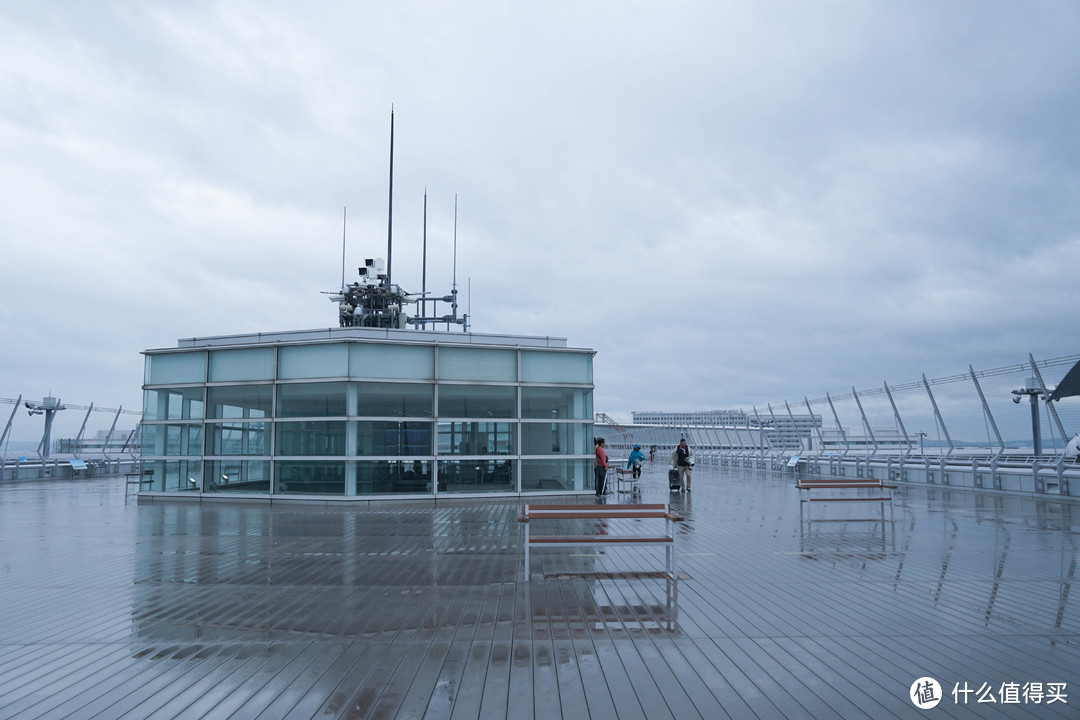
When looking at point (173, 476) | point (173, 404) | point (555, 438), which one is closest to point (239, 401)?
point (173, 404)

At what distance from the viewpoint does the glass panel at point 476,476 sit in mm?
16656

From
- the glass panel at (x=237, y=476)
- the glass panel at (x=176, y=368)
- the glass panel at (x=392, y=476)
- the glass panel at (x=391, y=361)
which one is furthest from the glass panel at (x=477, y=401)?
the glass panel at (x=176, y=368)

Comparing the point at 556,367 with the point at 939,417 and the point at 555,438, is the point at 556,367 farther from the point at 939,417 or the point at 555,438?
the point at 939,417

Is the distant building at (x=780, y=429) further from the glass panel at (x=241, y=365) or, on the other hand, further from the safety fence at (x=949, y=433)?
the glass panel at (x=241, y=365)

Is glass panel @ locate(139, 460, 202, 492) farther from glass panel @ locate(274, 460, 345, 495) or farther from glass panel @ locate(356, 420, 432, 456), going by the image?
glass panel @ locate(356, 420, 432, 456)

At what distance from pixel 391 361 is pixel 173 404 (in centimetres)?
578

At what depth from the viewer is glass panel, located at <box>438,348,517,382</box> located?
16844 millimetres

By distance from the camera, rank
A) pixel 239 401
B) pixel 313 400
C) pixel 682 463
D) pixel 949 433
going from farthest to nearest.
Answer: pixel 949 433, pixel 682 463, pixel 239 401, pixel 313 400

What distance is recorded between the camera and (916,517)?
13469mm

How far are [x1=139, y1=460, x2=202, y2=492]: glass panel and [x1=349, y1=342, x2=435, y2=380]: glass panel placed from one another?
15.7 ft

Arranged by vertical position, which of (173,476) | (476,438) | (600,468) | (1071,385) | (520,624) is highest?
(1071,385)

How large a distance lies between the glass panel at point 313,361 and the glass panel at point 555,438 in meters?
4.43

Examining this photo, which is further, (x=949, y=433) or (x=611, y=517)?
(x=949, y=433)

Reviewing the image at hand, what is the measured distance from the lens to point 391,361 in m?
16.5
